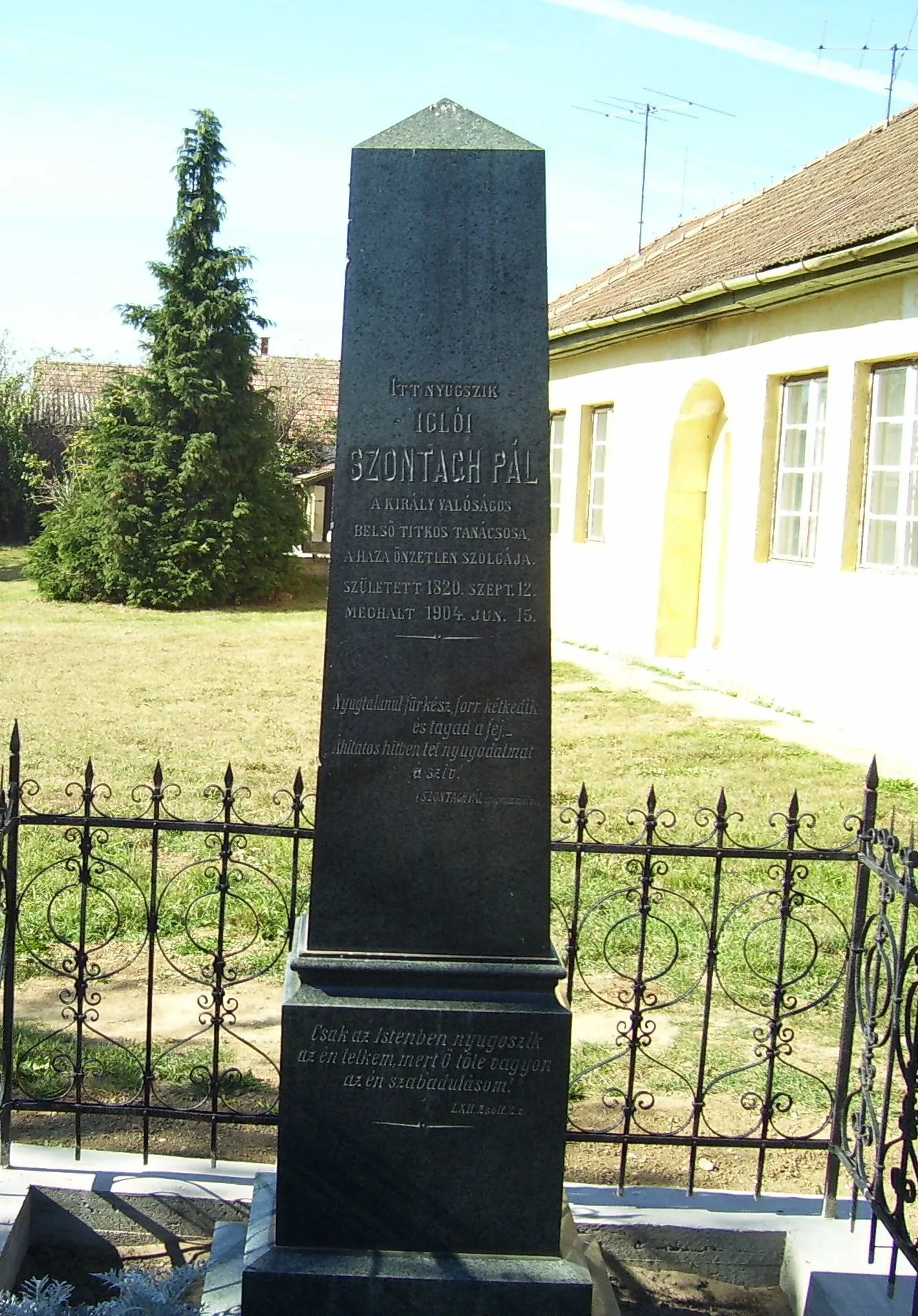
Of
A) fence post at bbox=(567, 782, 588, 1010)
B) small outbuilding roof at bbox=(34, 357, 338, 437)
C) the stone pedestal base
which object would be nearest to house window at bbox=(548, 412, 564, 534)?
small outbuilding roof at bbox=(34, 357, 338, 437)

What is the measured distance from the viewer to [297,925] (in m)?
3.53

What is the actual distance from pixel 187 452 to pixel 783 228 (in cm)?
1080

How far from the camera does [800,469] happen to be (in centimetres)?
1235

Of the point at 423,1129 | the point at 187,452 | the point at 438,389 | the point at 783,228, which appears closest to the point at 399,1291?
the point at 423,1129

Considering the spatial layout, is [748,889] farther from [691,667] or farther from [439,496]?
[691,667]

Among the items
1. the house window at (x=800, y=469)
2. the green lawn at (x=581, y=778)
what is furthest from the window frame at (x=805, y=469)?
the green lawn at (x=581, y=778)

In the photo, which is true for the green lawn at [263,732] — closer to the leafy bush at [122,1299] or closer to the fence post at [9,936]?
the fence post at [9,936]

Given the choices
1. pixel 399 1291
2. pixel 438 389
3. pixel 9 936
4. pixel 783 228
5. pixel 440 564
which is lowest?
pixel 399 1291

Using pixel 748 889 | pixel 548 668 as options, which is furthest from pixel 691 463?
pixel 548 668

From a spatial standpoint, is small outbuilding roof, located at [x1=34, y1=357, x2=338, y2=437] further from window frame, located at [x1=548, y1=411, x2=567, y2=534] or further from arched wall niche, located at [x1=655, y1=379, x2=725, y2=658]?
arched wall niche, located at [x1=655, y1=379, x2=725, y2=658]

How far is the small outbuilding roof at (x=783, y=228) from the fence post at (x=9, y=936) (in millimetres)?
7692

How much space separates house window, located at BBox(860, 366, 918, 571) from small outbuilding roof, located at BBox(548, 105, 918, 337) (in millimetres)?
1170

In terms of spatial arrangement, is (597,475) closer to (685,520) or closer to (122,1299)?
(685,520)

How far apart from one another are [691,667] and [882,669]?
12.9 feet
